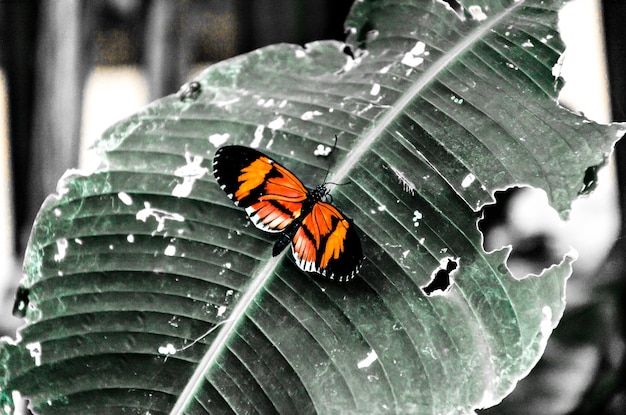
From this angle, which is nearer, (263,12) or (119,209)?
(119,209)

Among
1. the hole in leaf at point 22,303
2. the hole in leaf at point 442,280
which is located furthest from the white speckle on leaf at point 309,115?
the hole in leaf at point 22,303

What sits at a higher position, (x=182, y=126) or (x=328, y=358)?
(x=182, y=126)

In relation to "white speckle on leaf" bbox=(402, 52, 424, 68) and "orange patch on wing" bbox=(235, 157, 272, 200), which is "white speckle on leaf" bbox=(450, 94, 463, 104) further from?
"orange patch on wing" bbox=(235, 157, 272, 200)

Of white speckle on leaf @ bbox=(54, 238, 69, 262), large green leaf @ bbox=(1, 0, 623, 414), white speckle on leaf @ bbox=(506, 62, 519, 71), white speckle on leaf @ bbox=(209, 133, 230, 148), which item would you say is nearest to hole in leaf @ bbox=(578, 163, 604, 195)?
large green leaf @ bbox=(1, 0, 623, 414)

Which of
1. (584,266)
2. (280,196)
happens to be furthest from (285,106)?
(584,266)

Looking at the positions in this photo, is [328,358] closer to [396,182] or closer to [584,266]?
[396,182]

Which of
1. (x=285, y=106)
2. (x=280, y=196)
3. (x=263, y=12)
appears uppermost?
(x=263, y=12)
